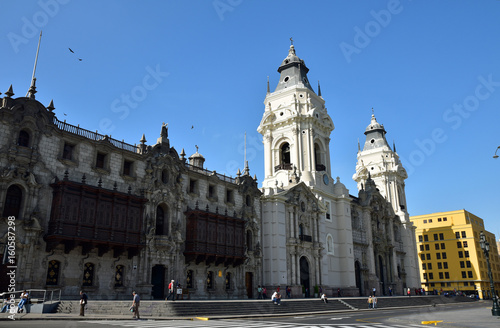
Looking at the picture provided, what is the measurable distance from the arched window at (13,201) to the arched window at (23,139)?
10.3ft

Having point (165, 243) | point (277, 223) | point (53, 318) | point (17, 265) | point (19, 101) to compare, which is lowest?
point (53, 318)

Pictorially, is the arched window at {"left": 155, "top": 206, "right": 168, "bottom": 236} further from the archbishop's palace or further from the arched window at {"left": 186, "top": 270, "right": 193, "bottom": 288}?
the arched window at {"left": 186, "top": 270, "right": 193, "bottom": 288}

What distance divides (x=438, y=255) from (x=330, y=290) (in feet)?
186

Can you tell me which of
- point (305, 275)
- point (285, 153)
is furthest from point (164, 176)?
point (285, 153)

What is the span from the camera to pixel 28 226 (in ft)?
92.9

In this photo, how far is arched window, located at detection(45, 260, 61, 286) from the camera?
29.2 meters

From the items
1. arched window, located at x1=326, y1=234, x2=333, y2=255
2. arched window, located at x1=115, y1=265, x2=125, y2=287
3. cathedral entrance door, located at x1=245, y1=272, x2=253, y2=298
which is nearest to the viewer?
arched window, located at x1=115, y1=265, x2=125, y2=287

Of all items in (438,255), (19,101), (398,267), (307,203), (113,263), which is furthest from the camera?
(438,255)

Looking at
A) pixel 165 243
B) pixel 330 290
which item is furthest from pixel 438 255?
pixel 165 243

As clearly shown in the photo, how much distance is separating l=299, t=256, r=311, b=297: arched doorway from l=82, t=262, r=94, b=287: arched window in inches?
1012

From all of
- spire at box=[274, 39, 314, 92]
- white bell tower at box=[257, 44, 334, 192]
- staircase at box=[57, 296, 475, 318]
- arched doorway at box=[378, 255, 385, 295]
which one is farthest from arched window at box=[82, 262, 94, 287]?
arched doorway at box=[378, 255, 385, 295]

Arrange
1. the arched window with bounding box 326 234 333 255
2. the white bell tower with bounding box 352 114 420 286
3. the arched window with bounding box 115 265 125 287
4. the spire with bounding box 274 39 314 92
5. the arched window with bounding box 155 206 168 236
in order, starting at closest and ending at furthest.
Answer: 1. the arched window with bounding box 115 265 125 287
2. the arched window with bounding box 155 206 168 236
3. the arched window with bounding box 326 234 333 255
4. the spire with bounding box 274 39 314 92
5. the white bell tower with bounding box 352 114 420 286

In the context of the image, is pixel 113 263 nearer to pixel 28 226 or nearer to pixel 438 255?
pixel 28 226

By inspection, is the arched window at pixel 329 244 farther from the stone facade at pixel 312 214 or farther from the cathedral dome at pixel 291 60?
the cathedral dome at pixel 291 60
